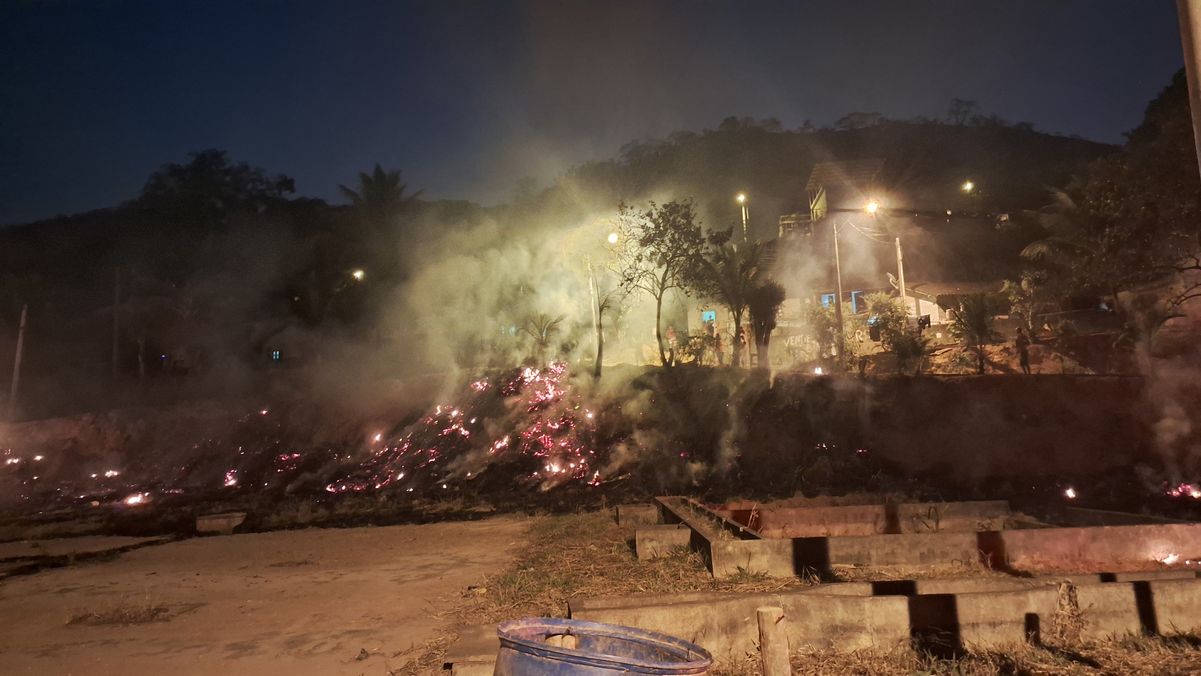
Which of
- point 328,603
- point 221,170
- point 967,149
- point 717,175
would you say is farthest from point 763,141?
point 328,603

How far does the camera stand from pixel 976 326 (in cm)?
2020

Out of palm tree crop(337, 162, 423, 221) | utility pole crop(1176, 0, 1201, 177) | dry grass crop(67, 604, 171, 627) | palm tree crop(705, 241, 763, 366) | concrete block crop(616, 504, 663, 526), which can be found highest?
palm tree crop(337, 162, 423, 221)

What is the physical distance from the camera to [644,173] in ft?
194

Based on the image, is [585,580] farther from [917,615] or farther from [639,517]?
[639,517]

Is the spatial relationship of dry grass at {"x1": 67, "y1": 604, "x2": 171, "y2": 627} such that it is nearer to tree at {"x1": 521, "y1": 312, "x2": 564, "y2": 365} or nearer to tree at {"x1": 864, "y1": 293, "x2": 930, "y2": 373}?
tree at {"x1": 864, "y1": 293, "x2": 930, "y2": 373}

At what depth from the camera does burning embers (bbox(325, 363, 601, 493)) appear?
18.7 m

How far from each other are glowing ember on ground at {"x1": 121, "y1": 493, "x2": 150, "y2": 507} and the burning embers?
5.14m

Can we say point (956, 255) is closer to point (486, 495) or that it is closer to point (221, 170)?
Answer: point (486, 495)

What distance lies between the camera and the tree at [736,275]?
77.9ft

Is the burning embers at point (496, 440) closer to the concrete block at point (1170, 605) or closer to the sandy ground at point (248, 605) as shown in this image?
the sandy ground at point (248, 605)

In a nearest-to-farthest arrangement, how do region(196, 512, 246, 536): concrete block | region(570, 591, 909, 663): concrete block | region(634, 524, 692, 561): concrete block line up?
region(570, 591, 909, 663): concrete block
region(634, 524, 692, 561): concrete block
region(196, 512, 246, 536): concrete block

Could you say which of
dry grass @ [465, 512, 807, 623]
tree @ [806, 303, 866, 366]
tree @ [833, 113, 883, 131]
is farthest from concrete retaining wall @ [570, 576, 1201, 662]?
tree @ [833, 113, 883, 131]

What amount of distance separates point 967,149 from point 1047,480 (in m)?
61.7

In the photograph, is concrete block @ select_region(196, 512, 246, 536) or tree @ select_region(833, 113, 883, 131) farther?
tree @ select_region(833, 113, 883, 131)
